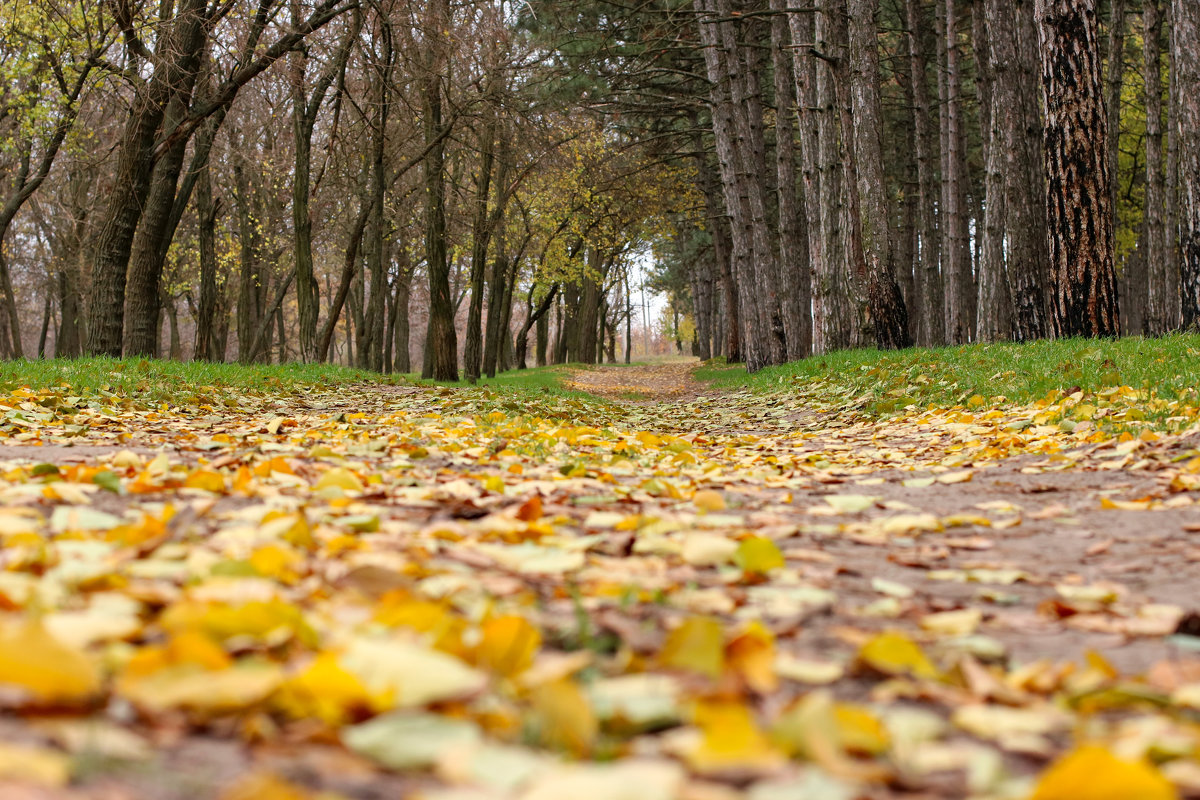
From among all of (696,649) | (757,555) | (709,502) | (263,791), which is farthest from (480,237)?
(263,791)

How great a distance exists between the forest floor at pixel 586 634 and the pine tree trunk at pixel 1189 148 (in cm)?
642

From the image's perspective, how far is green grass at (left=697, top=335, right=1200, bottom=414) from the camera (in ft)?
18.5

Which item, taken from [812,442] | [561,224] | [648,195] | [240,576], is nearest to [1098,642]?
[240,576]

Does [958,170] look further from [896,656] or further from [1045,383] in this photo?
[896,656]

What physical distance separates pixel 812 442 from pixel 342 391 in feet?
20.8

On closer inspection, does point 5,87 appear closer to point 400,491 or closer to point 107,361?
point 107,361

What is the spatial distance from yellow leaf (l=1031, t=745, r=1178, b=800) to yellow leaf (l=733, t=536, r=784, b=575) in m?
1.09

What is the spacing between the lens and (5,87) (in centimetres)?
1941

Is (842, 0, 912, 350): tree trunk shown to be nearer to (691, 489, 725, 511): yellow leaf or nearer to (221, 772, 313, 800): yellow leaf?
(691, 489, 725, 511): yellow leaf

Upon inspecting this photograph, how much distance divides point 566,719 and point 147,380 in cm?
781

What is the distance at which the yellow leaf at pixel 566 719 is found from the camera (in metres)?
1.15

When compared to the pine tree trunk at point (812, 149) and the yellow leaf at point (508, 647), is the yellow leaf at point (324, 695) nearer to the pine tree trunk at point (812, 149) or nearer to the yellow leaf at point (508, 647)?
the yellow leaf at point (508, 647)

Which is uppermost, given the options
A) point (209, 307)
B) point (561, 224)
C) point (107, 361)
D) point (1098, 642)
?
point (561, 224)

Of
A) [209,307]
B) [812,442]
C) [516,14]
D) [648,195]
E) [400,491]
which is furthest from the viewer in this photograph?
[648,195]
